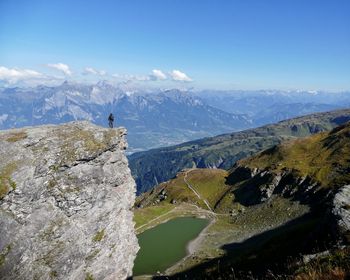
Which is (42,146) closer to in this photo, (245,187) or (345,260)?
(345,260)

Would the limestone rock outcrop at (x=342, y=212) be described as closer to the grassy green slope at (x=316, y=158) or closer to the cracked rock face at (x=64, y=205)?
the cracked rock face at (x=64, y=205)

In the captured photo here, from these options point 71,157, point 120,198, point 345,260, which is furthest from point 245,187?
point 345,260

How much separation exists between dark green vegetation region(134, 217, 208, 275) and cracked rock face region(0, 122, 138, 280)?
94.0ft

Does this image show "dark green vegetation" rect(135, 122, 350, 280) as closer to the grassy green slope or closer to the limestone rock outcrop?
the grassy green slope

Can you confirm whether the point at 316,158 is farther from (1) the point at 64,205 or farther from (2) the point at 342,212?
(2) the point at 342,212

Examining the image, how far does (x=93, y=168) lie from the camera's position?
68875 mm

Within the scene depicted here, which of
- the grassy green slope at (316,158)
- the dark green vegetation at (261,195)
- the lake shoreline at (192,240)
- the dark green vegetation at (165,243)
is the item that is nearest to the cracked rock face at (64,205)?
the dark green vegetation at (261,195)

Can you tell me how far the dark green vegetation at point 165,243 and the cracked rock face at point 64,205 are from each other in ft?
94.0

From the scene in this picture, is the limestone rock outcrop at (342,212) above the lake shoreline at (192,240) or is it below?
above

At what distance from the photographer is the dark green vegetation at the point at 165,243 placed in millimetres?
102062

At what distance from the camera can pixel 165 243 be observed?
12006 centimetres

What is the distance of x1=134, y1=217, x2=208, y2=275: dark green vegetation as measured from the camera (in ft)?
335

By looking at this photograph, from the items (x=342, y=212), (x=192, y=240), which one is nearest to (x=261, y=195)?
(x=192, y=240)

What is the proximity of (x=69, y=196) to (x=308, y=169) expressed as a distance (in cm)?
10474
